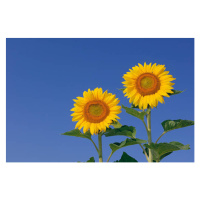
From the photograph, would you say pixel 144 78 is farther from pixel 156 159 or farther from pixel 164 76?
pixel 156 159

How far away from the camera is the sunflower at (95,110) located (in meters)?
2.71

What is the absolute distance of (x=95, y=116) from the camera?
2.74 meters

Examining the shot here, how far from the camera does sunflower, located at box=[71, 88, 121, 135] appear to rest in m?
2.71

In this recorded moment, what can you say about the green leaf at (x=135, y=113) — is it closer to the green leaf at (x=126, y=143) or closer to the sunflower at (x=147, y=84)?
the sunflower at (x=147, y=84)

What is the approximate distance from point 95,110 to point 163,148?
82cm

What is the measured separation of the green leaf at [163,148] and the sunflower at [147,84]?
17.5 inches

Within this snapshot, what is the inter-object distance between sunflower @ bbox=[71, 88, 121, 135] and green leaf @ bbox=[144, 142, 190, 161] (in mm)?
490

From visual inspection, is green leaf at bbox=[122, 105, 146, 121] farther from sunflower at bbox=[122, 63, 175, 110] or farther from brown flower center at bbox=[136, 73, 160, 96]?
brown flower center at bbox=[136, 73, 160, 96]

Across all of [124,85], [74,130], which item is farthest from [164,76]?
[74,130]

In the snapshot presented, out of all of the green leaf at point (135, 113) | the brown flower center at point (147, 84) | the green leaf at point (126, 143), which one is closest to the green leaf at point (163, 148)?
the green leaf at point (126, 143)

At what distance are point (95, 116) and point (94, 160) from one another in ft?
1.75

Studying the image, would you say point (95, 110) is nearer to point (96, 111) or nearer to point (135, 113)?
point (96, 111)

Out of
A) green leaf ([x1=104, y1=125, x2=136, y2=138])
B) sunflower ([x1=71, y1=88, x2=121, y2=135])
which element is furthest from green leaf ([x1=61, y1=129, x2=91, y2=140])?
green leaf ([x1=104, y1=125, x2=136, y2=138])

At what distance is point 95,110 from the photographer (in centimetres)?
278
